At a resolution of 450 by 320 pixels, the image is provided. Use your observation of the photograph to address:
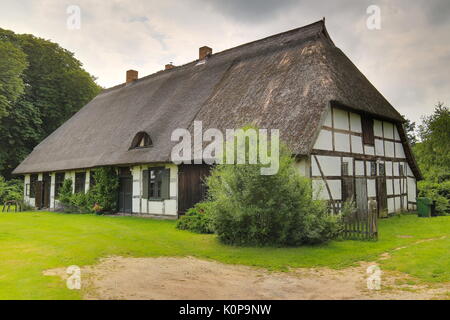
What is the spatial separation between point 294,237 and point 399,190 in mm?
10016

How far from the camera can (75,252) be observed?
8.09 metres

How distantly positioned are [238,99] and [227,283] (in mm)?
10543

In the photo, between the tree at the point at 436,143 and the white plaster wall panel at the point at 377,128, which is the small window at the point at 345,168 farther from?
the tree at the point at 436,143

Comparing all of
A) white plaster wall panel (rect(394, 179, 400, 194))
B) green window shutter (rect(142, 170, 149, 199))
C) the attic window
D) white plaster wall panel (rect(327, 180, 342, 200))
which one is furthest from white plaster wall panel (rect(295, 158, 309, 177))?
the attic window

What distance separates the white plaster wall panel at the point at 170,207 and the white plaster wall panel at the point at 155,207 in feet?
1.06

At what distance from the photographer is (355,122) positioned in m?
14.2

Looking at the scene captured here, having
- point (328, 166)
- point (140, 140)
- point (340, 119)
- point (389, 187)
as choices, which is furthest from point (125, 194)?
point (389, 187)

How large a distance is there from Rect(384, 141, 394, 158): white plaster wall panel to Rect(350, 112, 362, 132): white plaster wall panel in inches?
99.8

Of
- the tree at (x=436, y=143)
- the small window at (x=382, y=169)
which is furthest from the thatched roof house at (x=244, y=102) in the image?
the tree at (x=436, y=143)

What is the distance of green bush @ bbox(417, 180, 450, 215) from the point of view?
53.3ft

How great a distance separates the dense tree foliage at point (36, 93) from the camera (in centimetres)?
2872

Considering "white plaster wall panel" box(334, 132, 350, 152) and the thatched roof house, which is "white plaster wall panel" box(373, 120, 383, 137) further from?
"white plaster wall panel" box(334, 132, 350, 152)

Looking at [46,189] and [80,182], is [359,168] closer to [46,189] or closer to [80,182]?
[80,182]
